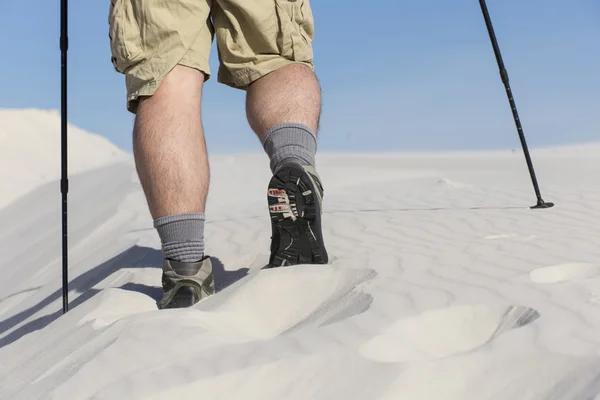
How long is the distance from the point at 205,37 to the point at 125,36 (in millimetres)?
348

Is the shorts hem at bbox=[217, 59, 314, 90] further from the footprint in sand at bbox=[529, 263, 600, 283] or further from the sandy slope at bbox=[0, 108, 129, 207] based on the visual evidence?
the sandy slope at bbox=[0, 108, 129, 207]

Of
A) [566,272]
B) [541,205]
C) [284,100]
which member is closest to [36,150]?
[541,205]

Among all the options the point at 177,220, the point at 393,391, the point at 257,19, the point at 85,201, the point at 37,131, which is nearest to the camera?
the point at 393,391

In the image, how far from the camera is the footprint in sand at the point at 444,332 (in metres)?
2.14

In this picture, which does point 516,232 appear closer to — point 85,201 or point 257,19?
point 257,19

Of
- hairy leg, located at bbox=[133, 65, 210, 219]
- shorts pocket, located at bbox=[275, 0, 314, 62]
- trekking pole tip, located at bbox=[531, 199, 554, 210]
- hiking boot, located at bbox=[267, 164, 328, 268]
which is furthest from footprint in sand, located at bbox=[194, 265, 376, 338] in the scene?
trekking pole tip, located at bbox=[531, 199, 554, 210]

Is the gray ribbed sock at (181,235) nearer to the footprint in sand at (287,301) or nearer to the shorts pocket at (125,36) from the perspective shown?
the footprint in sand at (287,301)

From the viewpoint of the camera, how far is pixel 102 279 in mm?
4238

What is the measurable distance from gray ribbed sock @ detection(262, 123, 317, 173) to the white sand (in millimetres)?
455

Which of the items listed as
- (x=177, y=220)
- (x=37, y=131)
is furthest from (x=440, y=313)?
(x=37, y=131)

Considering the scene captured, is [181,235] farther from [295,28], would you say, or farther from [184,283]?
[295,28]

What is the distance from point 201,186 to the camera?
121 inches

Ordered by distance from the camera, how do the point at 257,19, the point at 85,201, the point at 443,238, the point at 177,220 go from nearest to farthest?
the point at 177,220 → the point at 257,19 → the point at 443,238 → the point at 85,201

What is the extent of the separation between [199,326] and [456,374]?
0.84 metres
